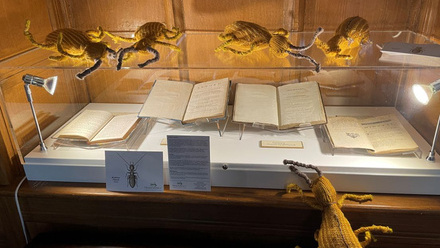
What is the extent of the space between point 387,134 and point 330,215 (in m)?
Result: 0.36

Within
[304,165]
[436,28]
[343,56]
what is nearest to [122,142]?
[304,165]

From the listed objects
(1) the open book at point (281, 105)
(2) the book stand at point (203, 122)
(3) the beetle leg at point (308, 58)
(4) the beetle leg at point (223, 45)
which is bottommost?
(2) the book stand at point (203, 122)

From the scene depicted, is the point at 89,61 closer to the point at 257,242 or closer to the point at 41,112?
the point at 41,112

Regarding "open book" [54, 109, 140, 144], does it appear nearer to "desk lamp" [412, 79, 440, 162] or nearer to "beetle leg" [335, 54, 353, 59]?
"beetle leg" [335, 54, 353, 59]

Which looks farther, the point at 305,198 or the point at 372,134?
the point at 372,134

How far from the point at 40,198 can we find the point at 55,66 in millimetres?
379

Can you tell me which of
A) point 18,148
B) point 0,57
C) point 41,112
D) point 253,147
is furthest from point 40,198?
point 253,147

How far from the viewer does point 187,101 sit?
1.21 m

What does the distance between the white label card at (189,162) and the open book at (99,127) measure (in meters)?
0.23

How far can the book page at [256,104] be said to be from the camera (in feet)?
3.66

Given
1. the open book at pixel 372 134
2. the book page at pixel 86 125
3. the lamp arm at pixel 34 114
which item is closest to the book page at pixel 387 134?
the open book at pixel 372 134

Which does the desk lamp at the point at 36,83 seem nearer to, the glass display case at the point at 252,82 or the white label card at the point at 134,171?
the glass display case at the point at 252,82

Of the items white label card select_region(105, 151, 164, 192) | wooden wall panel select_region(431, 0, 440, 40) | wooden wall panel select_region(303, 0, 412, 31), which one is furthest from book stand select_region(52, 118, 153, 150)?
wooden wall panel select_region(431, 0, 440, 40)

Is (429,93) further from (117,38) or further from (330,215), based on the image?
(117,38)
